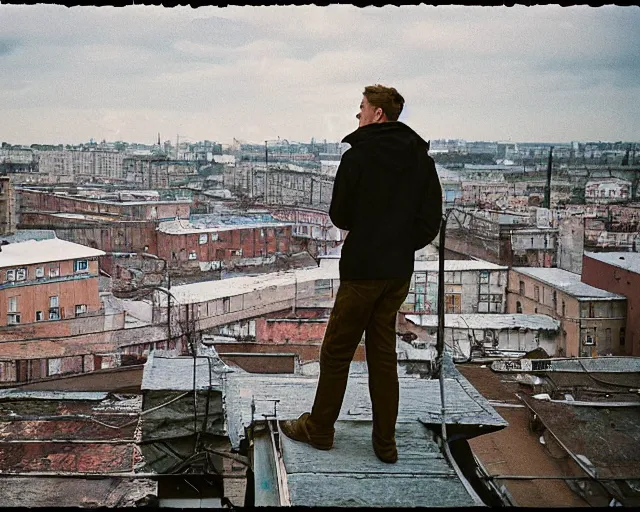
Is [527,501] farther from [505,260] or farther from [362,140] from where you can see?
[505,260]

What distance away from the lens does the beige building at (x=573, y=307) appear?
18.6 ft

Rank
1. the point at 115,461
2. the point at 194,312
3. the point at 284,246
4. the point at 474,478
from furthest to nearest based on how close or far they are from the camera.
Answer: the point at 284,246 → the point at 194,312 → the point at 115,461 → the point at 474,478

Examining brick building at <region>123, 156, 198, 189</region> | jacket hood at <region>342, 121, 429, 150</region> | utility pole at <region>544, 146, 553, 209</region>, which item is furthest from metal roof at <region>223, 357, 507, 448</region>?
brick building at <region>123, 156, 198, 189</region>

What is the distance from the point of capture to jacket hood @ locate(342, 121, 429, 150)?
5.13ft

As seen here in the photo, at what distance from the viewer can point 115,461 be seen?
2105 mm

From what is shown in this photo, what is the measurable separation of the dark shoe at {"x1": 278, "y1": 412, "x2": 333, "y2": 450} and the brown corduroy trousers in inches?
2.5

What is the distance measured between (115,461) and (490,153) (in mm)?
3704

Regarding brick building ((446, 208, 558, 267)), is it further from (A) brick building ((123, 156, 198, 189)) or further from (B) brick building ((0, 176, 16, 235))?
(B) brick building ((0, 176, 16, 235))

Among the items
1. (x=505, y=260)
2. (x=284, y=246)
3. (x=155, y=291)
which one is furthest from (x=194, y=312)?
(x=505, y=260)

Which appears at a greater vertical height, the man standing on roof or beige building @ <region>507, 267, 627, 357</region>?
the man standing on roof

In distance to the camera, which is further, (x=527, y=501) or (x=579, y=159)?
(x=579, y=159)

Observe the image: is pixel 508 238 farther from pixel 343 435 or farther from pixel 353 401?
pixel 343 435

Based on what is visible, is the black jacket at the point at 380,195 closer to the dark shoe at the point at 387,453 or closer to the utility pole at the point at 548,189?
the dark shoe at the point at 387,453

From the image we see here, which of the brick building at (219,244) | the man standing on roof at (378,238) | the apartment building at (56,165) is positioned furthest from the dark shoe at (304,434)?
the brick building at (219,244)
